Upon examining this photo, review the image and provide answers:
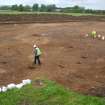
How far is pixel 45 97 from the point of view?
15508mm

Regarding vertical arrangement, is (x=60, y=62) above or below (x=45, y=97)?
below

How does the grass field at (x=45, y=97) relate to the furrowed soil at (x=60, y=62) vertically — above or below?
above

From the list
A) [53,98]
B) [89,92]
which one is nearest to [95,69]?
[89,92]

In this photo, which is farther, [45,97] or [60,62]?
[60,62]

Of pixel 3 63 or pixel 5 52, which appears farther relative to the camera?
pixel 5 52

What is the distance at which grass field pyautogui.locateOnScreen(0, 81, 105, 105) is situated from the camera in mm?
14883

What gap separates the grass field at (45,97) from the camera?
48.8ft

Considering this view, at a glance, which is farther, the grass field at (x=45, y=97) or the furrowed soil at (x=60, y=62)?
the furrowed soil at (x=60, y=62)

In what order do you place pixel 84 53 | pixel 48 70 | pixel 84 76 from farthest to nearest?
pixel 84 53, pixel 48 70, pixel 84 76

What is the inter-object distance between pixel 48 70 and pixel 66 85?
4025mm

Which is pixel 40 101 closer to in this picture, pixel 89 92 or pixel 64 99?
pixel 64 99

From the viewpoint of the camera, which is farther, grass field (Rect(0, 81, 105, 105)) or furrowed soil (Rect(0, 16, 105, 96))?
furrowed soil (Rect(0, 16, 105, 96))

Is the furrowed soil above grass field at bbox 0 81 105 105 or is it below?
below

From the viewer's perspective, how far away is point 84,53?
29.8 metres
